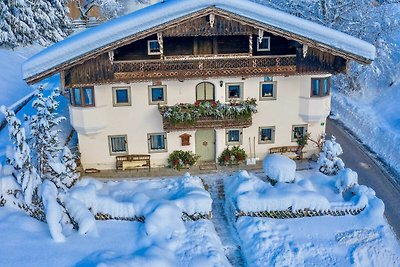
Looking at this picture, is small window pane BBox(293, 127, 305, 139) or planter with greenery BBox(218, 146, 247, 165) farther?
small window pane BBox(293, 127, 305, 139)

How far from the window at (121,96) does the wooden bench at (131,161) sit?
9.89ft

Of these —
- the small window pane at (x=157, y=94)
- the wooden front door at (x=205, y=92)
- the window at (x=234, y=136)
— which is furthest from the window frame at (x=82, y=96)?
the window at (x=234, y=136)

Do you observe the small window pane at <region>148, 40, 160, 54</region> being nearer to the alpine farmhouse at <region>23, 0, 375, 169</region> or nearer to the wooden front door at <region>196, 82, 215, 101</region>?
the alpine farmhouse at <region>23, 0, 375, 169</region>

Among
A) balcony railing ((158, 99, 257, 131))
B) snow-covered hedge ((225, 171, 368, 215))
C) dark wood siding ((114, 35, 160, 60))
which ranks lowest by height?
snow-covered hedge ((225, 171, 368, 215))

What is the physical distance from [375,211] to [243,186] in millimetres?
6055

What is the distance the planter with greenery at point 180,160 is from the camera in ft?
79.5

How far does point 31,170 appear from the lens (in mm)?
19203

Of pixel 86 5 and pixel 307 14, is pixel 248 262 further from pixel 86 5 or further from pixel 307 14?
pixel 86 5

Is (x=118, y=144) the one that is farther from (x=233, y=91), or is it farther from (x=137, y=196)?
(x=233, y=91)

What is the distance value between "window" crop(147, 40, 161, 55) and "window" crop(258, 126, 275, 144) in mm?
7313

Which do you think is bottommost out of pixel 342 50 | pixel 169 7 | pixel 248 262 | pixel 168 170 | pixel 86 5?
pixel 248 262

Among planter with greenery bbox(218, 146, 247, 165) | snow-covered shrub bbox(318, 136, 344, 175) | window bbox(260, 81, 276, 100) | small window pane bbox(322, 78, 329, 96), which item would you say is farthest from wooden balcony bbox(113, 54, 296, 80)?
planter with greenery bbox(218, 146, 247, 165)

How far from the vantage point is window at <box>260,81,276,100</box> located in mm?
24031

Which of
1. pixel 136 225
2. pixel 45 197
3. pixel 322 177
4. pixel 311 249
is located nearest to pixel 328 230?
pixel 311 249
